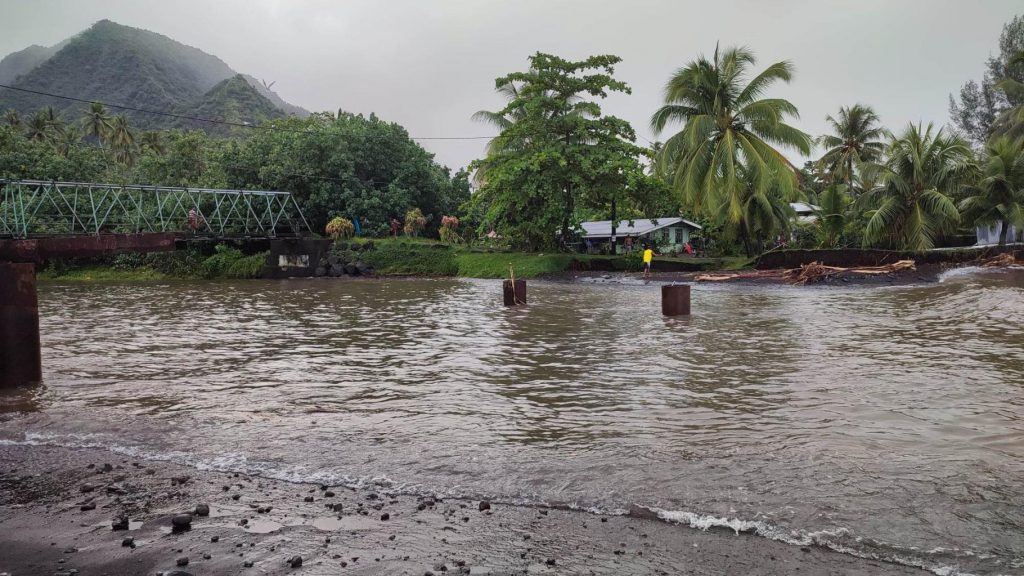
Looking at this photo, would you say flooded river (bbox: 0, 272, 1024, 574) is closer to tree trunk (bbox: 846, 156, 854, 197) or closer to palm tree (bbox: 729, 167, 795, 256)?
palm tree (bbox: 729, 167, 795, 256)

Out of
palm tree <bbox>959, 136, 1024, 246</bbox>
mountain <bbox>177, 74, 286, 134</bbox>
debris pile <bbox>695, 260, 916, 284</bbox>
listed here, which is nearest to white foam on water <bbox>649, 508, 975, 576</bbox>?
debris pile <bbox>695, 260, 916, 284</bbox>

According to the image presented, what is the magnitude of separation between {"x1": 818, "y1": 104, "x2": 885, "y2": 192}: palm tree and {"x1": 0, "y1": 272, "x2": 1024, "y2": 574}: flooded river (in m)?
33.3

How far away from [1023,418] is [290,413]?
7.13 metres

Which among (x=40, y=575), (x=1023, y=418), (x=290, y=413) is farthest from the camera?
(x=290, y=413)

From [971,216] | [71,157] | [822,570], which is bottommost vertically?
[822,570]

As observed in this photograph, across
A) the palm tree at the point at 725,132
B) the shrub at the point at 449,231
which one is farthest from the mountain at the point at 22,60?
the palm tree at the point at 725,132

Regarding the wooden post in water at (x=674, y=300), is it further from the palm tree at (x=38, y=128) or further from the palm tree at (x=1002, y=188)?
the palm tree at (x=38, y=128)

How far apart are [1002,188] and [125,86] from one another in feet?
451

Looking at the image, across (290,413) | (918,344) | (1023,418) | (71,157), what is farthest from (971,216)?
(71,157)

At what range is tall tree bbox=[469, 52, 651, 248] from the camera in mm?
33375

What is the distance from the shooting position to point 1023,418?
6359 millimetres

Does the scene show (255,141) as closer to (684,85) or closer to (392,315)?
(684,85)

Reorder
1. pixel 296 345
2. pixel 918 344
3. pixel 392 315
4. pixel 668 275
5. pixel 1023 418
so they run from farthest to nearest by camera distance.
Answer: pixel 668 275
pixel 392 315
pixel 296 345
pixel 918 344
pixel 1023 418

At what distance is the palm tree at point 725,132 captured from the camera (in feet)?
102
